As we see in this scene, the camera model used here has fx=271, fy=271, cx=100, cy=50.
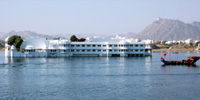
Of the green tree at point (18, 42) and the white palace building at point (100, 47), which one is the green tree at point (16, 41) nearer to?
the green tree at point (18, 42)

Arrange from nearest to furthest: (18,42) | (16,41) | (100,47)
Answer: (100,47)
(18,42)
(16,41)

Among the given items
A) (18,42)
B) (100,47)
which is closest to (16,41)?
(18,42)

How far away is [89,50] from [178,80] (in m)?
77.2

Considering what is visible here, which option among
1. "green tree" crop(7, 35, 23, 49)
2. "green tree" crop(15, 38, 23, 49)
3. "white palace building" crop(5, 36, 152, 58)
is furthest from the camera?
"green tree" crop(7, 35, 23, 49)

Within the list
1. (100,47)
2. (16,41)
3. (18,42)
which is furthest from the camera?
(16,41)

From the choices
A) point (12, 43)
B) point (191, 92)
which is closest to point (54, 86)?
point (191, 92)

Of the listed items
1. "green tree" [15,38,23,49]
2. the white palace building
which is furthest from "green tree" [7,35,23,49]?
the white palace building

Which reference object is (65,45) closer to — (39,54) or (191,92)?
(39,54)

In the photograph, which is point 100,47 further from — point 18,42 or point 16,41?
point 16,41

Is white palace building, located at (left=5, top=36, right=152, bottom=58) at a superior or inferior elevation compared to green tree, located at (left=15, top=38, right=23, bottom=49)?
inferior

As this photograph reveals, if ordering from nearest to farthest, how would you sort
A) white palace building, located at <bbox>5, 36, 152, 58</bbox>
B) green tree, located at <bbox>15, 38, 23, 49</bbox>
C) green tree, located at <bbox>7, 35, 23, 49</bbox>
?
white palace building, located at <bbox>5, 36, 152, 58</bbox>
green tree, located at <bbox>15, 38, 23, 49</bbox>
green tree, located at <bbox>7, 35, 23, 49</bbox>

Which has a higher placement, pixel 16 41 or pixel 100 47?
pixel 16 41

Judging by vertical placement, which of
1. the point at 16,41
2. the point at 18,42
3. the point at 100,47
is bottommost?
the point at 100,47

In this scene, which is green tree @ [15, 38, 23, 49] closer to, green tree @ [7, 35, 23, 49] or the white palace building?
green tree @ [7, 35, 23, 49]
